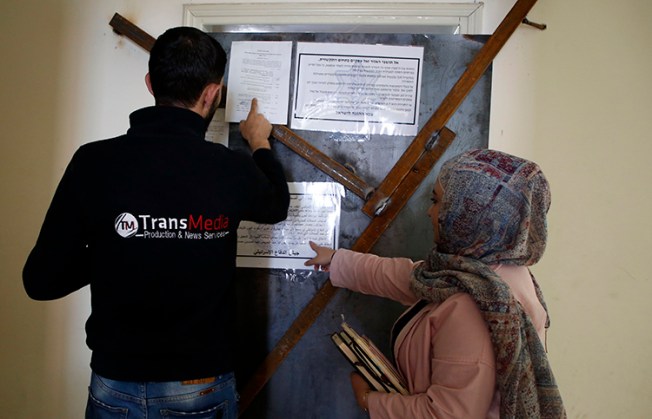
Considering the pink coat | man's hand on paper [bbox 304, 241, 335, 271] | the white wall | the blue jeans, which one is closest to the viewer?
the pink coat

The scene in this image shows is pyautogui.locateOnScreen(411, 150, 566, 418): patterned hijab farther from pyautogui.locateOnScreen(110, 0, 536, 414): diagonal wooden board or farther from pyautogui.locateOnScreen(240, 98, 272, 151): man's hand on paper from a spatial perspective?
pyautogui.locateOnScreen(240, 98, 272, 151): man's hand on paper

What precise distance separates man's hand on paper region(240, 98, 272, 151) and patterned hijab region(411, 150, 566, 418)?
594mm

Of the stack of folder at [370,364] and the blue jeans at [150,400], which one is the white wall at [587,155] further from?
the blue jeans at [150,400]

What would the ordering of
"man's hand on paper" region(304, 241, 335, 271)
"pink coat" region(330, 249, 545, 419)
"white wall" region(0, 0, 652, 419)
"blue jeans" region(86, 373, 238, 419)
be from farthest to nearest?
"white wall" region(0, 0, 652, 419) < "man's hand on paper" region(304, 241, 335, 271) < "blue jeans" region(86, 373, 238, 419) < "pink coat" region(330, 249, 545, 419)

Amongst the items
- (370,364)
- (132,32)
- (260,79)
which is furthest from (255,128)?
(370,364)

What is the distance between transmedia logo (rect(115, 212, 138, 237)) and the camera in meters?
0.70

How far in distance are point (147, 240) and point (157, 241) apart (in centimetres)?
2

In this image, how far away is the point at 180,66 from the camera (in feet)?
2.51

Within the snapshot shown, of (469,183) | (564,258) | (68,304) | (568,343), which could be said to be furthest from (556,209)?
(68,304)

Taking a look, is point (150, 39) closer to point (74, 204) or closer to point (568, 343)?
point (74, 204)

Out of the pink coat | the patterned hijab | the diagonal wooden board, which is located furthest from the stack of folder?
the diagonal wooden board

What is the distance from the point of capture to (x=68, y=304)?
1.34 m

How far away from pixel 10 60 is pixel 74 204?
0.99m

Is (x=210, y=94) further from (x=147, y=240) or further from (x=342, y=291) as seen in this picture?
(x=342, y=291)
